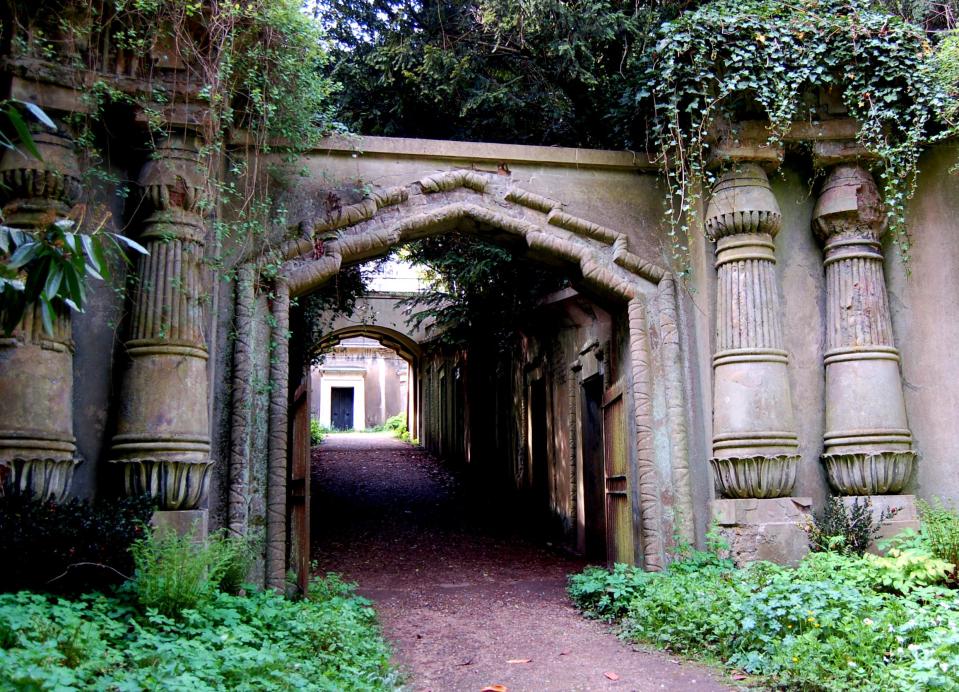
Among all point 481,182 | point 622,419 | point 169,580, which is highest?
point 481,182

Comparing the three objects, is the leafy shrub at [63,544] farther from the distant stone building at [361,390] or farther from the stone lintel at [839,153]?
the distant stone building at [361,390]

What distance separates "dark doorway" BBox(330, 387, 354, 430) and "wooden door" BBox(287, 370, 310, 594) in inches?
965

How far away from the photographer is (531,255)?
7.72 m

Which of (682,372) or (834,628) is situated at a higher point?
(682,372)

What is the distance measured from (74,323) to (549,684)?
13.6ft

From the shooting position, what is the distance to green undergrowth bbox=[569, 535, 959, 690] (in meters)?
4.39

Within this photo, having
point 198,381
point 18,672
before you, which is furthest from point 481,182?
point 18,672

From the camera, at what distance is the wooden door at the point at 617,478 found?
7.70m

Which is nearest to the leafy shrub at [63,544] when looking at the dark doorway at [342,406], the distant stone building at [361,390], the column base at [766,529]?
the column base at [766,529]

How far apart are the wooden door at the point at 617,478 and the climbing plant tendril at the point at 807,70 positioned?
214 centimetres

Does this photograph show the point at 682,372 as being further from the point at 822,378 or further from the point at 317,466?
the point at 317,466

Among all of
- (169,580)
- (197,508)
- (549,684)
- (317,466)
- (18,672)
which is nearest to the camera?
(18,672)

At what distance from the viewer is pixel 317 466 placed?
58.5 ft

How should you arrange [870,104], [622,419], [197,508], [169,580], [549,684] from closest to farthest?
[169,580]
[549,684]
[197,508]
[870,104]
[622,419]
